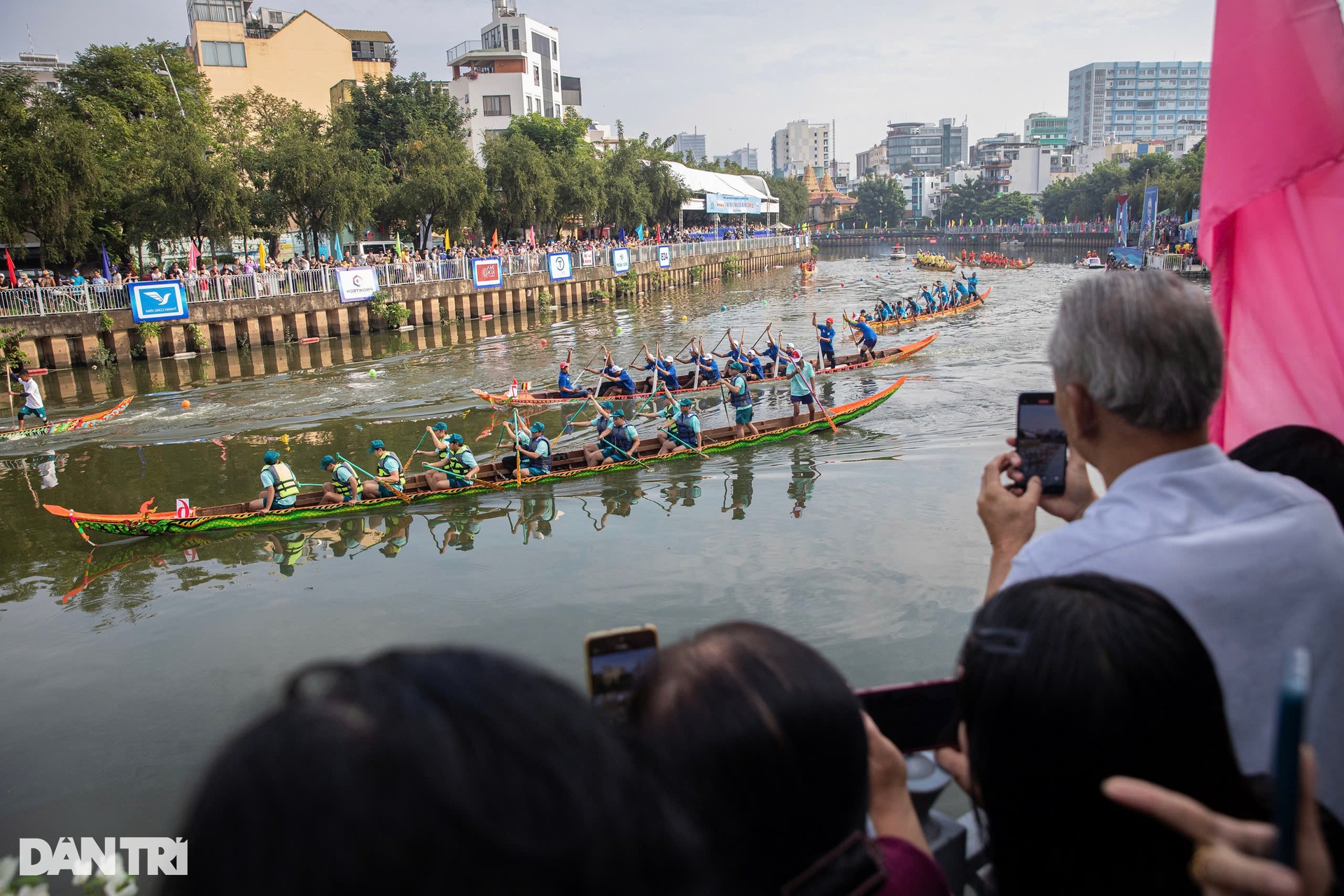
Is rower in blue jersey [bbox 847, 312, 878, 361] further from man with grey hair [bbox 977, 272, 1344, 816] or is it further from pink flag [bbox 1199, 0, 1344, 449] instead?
man with grey hair [bbox 977, 272, 1344, 816]

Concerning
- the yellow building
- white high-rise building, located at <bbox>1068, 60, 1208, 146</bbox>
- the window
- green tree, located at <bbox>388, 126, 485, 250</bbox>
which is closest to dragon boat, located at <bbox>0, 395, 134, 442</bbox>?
green tree, located at <bbox>388, 126, 485, 250</bbox>

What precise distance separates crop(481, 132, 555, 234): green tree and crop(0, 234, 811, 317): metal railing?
2756 mm

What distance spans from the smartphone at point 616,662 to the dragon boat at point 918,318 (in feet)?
77.1

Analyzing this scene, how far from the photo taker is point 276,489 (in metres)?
11.3

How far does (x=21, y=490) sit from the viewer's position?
1419 cm

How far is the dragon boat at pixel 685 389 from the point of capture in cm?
1802

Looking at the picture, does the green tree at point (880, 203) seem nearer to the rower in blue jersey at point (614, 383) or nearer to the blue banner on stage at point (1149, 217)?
the blue banner on stage at point (1149, 217)

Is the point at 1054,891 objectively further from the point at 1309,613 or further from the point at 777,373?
the point at 777,373

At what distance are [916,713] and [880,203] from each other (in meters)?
109

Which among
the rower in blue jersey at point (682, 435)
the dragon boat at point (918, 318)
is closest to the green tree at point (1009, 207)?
the dragon boat at point (918, 318)

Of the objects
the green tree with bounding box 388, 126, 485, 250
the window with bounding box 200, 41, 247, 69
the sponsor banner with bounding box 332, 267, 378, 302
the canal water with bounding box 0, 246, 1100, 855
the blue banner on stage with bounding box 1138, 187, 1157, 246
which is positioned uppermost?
the window with bounding box 200, 41, 247, 69

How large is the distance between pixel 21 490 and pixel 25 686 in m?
7.80

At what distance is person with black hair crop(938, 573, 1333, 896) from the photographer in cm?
128

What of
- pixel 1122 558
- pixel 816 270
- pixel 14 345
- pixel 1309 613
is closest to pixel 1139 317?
pixel 1122 558
